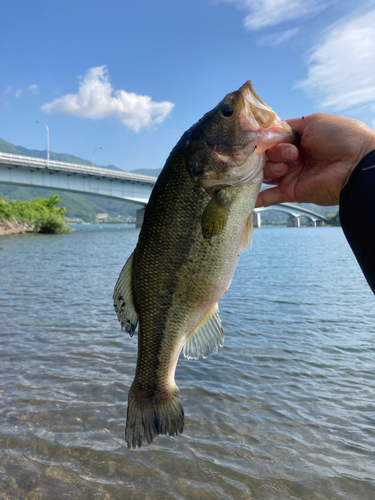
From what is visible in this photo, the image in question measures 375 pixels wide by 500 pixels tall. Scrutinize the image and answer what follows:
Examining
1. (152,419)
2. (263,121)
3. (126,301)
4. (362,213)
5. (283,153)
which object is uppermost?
(263,121)

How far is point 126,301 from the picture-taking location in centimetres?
284

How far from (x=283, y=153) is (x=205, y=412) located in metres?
4.52

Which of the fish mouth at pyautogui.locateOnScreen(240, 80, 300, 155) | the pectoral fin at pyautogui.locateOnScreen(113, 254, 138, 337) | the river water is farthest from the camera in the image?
the river water

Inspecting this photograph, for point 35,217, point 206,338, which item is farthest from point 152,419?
point 35,217

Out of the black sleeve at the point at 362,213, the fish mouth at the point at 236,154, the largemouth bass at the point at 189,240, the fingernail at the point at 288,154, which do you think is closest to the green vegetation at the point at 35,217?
the largemouth bass at the point at 189,240

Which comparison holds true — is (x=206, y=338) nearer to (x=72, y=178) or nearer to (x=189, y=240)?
(x=189, y=240)

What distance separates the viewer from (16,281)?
54.5ft

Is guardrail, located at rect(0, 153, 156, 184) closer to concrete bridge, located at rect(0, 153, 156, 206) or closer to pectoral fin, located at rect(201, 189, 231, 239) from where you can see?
concrete bridge, located at rect(0, 153, 156, 206)

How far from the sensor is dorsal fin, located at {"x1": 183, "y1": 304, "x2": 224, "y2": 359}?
9.38ft

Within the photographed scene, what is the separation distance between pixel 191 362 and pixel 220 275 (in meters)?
5.92

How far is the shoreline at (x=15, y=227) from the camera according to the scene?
58791mm

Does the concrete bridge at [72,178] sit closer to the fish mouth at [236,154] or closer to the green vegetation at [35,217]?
the green vegetation at [35,217]

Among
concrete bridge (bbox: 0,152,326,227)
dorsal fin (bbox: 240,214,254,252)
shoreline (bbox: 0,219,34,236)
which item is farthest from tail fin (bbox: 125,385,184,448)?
shoreline (bbox: 0,219,34,236)

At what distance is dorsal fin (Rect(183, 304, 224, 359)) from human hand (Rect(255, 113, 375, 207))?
1.35 meters
